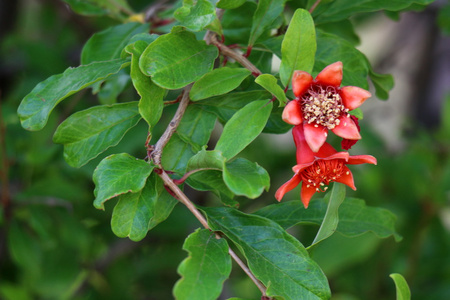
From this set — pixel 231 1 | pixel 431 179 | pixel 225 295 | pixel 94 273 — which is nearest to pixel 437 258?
pixel 431 179

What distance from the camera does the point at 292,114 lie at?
0.81 metres

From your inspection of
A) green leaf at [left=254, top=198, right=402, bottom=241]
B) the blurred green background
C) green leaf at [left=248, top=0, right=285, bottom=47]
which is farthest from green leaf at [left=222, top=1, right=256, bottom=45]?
the blurred green background

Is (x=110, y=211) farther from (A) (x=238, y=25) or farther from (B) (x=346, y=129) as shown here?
(B) (x=346, y=129)

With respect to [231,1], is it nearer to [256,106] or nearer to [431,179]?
[256,106]

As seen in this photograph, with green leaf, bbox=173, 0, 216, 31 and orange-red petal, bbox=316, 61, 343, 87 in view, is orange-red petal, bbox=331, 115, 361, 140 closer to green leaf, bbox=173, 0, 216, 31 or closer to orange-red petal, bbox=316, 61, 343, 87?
orange-red petal, bbox=316, 61, 343, 87

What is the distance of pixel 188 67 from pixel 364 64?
326 millimetres

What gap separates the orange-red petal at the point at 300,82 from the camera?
812 mm

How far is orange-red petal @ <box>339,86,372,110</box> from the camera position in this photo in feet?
2.71


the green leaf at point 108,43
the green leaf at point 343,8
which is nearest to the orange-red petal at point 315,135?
the green leaf at point 343,8

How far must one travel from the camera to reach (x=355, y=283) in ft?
6.82

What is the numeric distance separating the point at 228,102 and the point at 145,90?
15cm

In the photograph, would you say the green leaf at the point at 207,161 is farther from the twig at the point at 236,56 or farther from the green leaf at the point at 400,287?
the green leaf at the point at 400,287

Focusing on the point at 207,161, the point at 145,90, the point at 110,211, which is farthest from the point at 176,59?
the point at 110,211

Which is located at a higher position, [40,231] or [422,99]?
[40,231]
